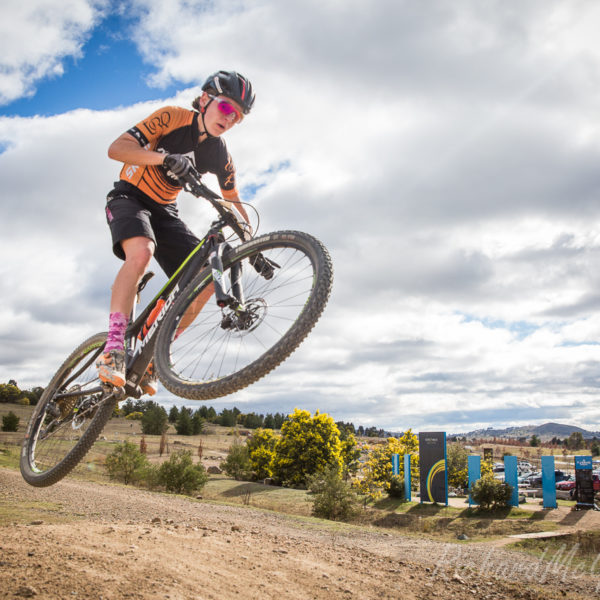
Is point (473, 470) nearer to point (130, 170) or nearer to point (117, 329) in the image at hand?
point (117, 329)

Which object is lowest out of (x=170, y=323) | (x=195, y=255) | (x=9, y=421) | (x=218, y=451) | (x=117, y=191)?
(x=218, y=451)

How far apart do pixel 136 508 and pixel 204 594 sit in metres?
10.4

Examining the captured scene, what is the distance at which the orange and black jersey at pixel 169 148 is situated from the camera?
540cm

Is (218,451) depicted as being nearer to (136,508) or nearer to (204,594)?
(136,508)

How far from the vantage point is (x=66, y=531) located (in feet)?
31.1

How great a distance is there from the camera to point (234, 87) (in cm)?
516

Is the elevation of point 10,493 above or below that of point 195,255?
below

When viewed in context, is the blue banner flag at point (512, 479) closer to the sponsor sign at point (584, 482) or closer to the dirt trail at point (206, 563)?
the sponsor sign at point (584, 482)

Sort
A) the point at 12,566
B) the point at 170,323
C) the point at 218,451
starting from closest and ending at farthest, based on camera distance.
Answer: the point at 170,323
the point at 12,566
the point at 218,451

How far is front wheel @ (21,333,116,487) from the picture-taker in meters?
6.28

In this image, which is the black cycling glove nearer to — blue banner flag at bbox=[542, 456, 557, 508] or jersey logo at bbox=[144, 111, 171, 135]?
jersey logo at bbox=[144, 111, 171, 135]

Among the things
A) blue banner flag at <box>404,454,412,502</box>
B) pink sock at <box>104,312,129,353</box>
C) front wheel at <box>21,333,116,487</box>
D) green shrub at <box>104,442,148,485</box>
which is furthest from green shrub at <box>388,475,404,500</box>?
pink sock at <box>104,312,129,353</box>

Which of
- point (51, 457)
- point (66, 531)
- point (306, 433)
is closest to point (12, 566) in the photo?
point (51, 457)

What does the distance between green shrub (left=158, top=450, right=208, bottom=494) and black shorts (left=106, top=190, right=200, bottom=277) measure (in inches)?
1018
